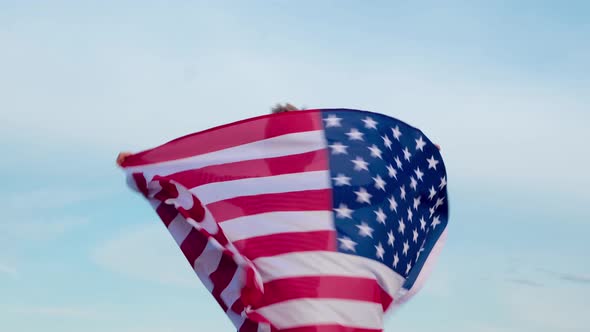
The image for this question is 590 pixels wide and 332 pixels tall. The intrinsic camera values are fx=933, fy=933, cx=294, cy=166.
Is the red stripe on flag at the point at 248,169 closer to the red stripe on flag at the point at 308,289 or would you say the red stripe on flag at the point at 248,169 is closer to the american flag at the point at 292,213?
the american flag at the point at 292,213

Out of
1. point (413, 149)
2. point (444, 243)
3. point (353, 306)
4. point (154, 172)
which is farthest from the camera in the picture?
point (444, 243)

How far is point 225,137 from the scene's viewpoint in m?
11.0

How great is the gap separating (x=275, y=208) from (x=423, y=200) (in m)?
2.67

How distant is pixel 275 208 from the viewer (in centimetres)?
1048

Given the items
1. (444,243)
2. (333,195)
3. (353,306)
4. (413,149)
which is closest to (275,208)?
(333,195)

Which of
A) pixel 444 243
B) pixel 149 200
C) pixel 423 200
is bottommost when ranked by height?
pixel 444 243

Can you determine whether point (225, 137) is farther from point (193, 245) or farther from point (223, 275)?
point (223, 275)

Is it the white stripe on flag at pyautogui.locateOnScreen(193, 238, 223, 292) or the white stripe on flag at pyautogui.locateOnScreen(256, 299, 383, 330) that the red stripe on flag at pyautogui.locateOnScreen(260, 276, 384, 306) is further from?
the white stripe on flag at pyautogui.locateOnScreen(193, 238, 223, 292)

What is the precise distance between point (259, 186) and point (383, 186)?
5.00 feet

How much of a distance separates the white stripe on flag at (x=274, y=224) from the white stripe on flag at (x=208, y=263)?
0.22m

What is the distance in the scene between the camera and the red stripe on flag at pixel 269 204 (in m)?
10.5

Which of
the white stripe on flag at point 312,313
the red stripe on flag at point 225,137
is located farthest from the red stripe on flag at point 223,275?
the red stripe on flag at point 225,137

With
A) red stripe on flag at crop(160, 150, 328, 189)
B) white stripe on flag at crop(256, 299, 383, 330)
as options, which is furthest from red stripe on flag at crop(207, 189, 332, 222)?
white stripe on flag at crop(256, 299, 383, 330)

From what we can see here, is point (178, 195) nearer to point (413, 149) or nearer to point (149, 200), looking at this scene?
point (149, 200)
